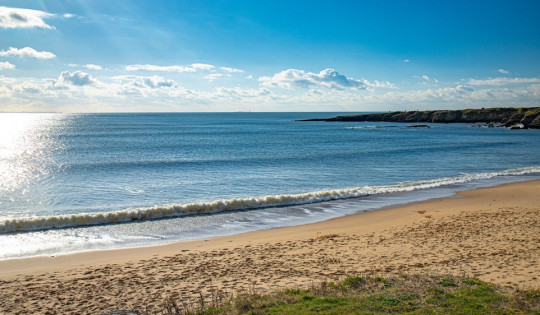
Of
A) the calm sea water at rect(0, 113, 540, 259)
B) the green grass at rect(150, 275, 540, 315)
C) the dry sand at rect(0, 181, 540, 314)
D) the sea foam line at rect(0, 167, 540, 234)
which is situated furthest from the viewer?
the sea foam line at rect(0, 167, 540, 234)

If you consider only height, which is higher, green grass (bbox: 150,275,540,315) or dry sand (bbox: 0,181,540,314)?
green grass (bbox: 150,275,540,315)

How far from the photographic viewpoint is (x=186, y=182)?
2995 cm

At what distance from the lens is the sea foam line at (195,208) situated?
18.2 m

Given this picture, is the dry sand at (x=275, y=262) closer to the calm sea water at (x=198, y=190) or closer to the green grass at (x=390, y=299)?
the green grass at (x=390, y=299)

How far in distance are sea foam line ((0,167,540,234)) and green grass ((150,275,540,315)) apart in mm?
A: 12606

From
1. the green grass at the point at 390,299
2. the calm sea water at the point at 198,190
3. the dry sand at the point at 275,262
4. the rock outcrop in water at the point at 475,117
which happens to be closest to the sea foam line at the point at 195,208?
the calm sea water at the point at 198,190

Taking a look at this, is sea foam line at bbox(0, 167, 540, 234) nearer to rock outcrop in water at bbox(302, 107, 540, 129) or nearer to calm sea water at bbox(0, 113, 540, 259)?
calm sea water at bbox(0, 113, 540, 259)

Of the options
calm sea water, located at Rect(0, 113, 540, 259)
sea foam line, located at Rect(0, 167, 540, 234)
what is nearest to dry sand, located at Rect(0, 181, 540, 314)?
calm sea water, located at Rect(0, 113, 540, 259)

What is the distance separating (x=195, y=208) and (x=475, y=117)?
130 meters

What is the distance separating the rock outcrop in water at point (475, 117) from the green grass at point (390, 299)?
11135 cm

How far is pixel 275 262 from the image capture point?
40.3 feet

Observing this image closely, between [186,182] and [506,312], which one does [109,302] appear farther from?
[186,182]

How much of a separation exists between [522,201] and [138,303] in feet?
72.3

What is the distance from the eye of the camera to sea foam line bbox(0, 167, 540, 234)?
717 inches
